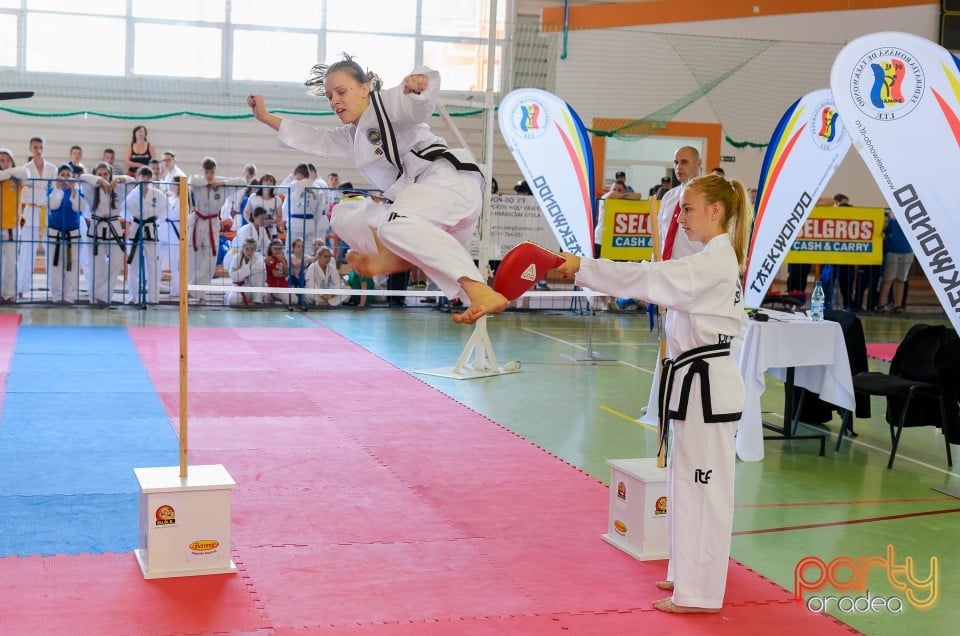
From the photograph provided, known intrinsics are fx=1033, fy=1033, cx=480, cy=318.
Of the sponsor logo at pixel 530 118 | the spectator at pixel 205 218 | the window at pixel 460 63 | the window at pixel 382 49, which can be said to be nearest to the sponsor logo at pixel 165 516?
the sponsor logo at pixel 530 118

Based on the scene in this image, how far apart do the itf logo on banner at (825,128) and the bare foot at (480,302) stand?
17.4 ft

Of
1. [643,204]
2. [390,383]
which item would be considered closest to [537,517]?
[390,383]

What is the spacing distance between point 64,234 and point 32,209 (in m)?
0.52

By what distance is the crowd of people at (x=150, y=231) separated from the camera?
12.3 m

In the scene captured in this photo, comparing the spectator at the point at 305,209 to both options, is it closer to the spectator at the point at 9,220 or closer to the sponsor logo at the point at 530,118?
the spectator at the point at 9,220

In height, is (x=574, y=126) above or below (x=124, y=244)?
above

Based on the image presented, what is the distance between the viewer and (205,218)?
1300 cm

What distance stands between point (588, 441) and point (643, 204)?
6.63m

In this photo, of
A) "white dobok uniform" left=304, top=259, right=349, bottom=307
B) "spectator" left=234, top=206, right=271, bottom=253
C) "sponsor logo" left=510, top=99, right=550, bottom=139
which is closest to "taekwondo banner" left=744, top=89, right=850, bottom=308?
"sponsor logo" left=510, top=99, right=550, bottom=139

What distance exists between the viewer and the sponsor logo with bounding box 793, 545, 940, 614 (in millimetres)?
4199

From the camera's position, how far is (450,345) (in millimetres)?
10992

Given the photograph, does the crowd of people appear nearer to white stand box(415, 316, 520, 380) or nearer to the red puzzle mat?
white stand box(415, 316, 520, 380)

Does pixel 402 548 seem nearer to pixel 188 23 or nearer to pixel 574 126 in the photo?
pixel 574 126

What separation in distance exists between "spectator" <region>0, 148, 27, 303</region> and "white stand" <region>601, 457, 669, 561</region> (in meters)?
9.54
